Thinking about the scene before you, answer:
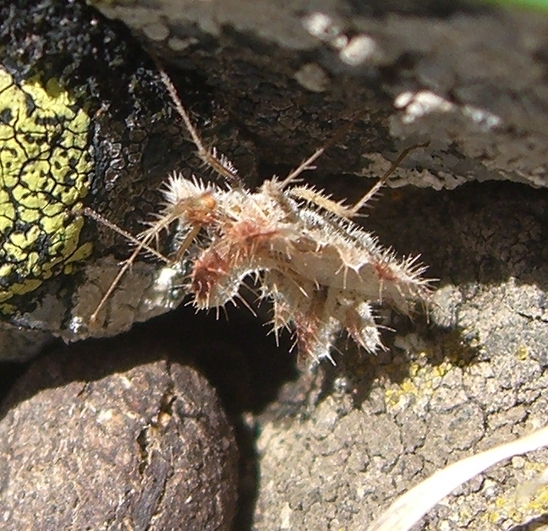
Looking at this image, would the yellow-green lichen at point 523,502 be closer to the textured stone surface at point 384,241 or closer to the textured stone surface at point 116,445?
the textured stone surface at point 384,241

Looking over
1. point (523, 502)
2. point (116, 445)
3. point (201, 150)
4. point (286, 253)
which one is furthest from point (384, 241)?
point (116, 445)

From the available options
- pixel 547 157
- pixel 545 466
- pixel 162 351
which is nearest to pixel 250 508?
pixel 162 351

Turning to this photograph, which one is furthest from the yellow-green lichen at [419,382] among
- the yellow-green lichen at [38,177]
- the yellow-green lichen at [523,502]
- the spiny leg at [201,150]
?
the yellow-green lichen at [38,177]

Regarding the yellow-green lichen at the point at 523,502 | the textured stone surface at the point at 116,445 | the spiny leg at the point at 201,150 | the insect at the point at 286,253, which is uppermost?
the spiny leg at the point at 201,150

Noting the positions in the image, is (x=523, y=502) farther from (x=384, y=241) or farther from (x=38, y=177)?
(x=38, y=177)

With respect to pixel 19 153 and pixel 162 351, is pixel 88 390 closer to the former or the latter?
pixel 162 351

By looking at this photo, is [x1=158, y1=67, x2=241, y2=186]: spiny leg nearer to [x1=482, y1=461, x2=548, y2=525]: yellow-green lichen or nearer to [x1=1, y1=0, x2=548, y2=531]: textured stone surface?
[x1=1, y1=0, x2=548, y2=531]: textured stone surface

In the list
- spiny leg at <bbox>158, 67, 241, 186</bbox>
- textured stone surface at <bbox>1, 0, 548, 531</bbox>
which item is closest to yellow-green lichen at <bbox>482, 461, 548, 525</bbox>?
textured stone surface at <bbox>1, 0, 548, 531</bbox>

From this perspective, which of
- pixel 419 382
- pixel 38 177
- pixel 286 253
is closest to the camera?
pixel 38 177
